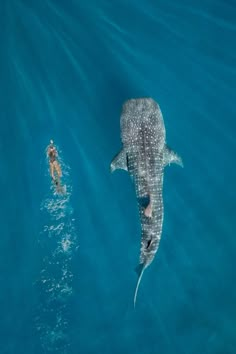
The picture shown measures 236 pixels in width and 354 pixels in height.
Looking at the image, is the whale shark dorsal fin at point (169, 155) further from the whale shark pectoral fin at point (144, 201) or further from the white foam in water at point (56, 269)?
the white foam in water at point (56, 269)

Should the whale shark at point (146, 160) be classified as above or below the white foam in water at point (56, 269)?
above

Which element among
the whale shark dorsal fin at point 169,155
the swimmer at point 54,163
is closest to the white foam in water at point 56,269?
the swimmer at point 54,163

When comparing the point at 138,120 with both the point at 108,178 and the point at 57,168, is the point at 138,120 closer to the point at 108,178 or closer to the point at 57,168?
the point at 108,178

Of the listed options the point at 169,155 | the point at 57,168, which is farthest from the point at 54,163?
the point at 169,155

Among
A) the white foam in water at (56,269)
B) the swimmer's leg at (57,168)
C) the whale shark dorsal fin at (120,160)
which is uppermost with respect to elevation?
the whale shark dorsal fin at (120,160)

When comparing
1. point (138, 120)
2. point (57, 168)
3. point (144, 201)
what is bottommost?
point (144, 201)

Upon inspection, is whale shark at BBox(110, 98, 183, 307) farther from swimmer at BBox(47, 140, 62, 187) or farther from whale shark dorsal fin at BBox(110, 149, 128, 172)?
swimmer at BBox(47, 140, 62, 187)

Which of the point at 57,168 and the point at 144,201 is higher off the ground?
the point at 57,168

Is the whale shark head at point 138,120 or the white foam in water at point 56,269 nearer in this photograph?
the whale shark head at point 138,120
